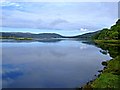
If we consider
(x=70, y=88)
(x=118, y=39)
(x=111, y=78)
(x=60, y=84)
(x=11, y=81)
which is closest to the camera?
(x=111, y=78)

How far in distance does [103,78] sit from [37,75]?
41.8 feet

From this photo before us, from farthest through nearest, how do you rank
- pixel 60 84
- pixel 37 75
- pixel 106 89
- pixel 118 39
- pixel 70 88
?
pixel 118 39
pixel 37 75
pixel 60 84
pixel 70 88
pixel 106 89

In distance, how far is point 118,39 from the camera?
123 m

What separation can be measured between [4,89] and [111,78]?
11.3 m

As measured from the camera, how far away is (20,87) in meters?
27.3

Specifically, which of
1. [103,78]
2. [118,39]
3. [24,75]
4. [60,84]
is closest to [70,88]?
[60,84]

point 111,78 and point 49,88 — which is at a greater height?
point 111,78

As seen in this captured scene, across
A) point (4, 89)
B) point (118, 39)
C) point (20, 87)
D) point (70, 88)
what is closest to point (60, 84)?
point (70, 88)

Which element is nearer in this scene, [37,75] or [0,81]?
[0,81]

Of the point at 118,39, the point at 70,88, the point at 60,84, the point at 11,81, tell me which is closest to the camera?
the point at 70,88

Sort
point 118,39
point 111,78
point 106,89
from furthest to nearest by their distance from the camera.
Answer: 1. point 118,39
2. point 111,78
3. point 106,89

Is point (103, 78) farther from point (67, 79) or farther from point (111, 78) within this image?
point (67, 79)

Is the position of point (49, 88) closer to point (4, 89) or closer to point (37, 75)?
point (4, 89)

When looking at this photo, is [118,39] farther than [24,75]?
Yes
